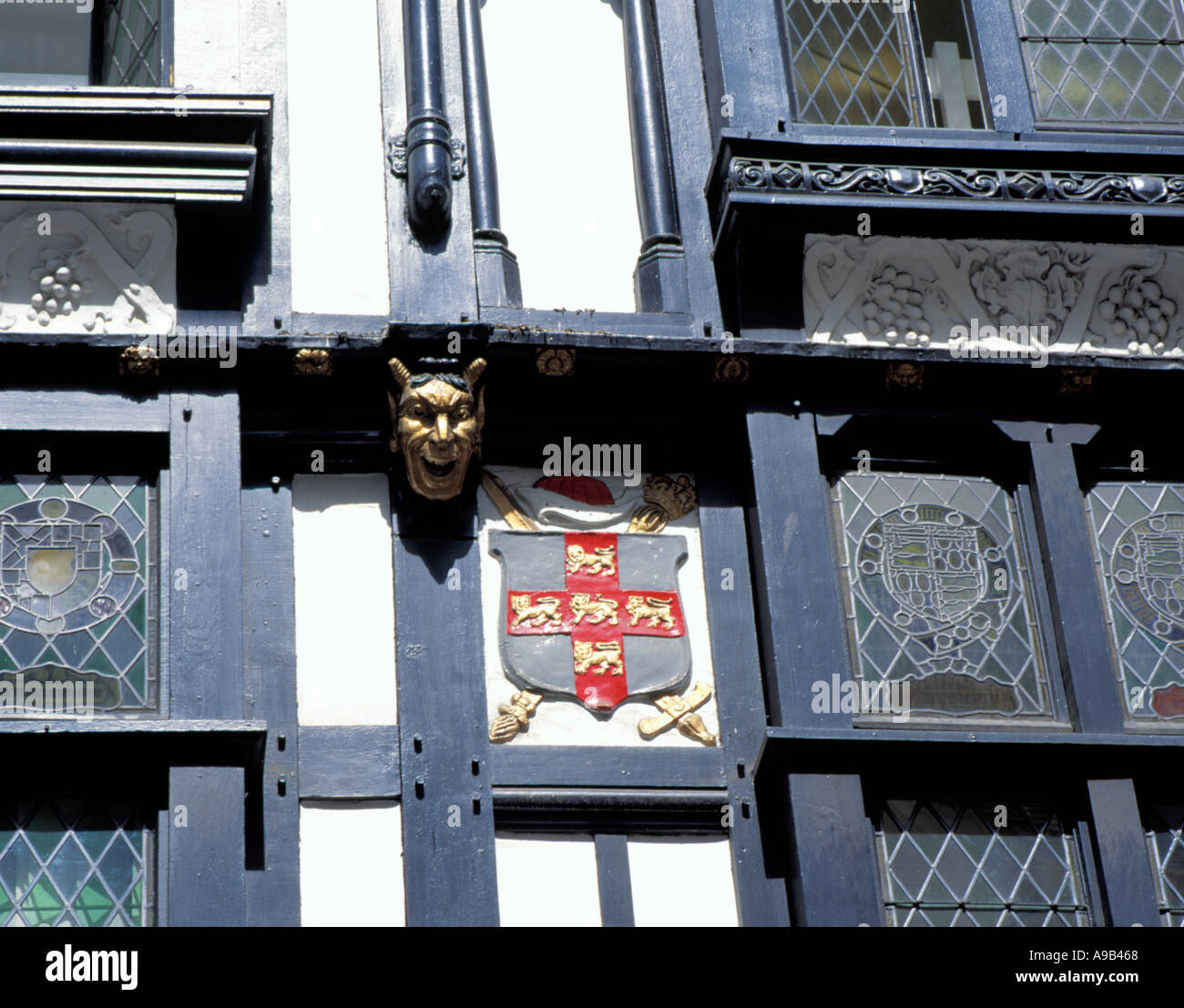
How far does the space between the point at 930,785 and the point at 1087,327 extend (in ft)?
7.06

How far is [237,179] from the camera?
8891mm

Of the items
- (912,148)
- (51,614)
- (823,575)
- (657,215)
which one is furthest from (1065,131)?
(51,614)

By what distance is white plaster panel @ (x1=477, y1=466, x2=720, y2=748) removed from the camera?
8484 millimetres

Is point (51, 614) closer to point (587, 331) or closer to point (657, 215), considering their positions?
point (587, 331)

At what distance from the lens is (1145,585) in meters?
9.05

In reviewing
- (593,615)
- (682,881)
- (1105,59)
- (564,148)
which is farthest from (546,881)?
(1105,59)

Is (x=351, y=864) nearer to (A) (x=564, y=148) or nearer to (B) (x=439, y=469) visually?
(B) (x=439, y=469)

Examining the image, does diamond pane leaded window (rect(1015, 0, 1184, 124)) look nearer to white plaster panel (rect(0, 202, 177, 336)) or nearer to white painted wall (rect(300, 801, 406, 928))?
white plaster panel (rect(0, 202, 177, 336))

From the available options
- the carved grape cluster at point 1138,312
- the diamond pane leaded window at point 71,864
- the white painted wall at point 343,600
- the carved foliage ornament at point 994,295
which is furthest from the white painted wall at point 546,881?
the carved grape cluster at point 1138,312

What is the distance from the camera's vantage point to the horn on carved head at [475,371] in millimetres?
8789

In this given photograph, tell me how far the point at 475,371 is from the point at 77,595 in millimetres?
1656

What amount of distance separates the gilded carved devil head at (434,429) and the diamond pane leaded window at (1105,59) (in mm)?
2881

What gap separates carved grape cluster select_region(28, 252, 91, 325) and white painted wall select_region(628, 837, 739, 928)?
9.48 ft

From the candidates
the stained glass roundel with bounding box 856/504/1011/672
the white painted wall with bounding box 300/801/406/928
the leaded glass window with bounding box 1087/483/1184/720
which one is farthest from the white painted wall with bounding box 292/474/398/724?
the leaded glass window with bounding box 1087/483/1184/720
